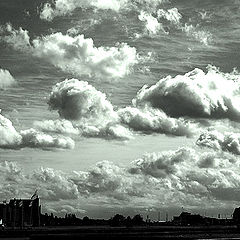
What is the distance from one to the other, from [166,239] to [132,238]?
473 inches

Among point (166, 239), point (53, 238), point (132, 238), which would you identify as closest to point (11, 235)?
point (53, 238)

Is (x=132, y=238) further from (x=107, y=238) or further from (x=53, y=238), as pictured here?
(x=53, y=238)

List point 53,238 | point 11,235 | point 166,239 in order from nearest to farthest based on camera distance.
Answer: point 166,239
point 53,238
point 11,235

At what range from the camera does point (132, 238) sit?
150625 mm

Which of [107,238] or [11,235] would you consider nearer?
[107,238]

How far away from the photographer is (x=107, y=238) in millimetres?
156500

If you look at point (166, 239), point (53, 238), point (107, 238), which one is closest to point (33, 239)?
point (53, 238)

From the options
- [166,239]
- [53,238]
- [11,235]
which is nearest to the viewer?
[166,239]

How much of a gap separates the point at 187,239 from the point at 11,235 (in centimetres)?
5859

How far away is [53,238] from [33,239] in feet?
20.5

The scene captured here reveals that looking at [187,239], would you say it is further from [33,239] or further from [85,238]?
[33,239]

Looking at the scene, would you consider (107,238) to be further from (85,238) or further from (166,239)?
(166,239)

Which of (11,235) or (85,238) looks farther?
(11,235)

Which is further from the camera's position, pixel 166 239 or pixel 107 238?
pixel 107 238
